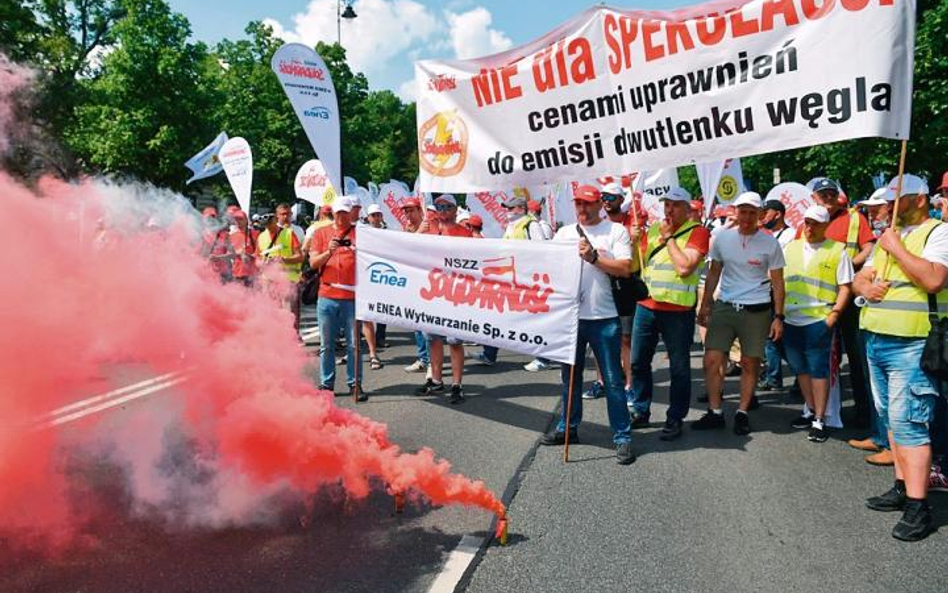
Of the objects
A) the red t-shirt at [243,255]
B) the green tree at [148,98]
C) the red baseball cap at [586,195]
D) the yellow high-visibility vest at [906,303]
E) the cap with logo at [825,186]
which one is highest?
the green tree at [148,98]

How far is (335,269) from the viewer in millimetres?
6777

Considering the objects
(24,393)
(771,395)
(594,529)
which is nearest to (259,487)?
(24,393)

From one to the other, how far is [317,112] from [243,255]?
2.01m

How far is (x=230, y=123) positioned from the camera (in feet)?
118

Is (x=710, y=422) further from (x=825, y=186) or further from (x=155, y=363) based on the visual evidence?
(x=155, y=363)

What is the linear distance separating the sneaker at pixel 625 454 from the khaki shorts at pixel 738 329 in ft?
4.49

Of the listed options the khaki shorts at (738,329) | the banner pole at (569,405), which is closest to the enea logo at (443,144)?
the banner pole at (569,405)

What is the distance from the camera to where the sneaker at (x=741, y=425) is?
18.9ft

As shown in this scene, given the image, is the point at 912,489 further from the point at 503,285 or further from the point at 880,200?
the point at 503,285

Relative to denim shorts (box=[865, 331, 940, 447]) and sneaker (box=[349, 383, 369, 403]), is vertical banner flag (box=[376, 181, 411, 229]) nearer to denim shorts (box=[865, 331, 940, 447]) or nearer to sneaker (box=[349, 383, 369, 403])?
sneaker (box=[349, 383, 369, 403])

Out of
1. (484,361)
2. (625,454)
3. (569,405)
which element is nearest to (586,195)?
(569,405)

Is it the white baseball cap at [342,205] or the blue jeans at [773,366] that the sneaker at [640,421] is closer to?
the blue jeans at [773,366]

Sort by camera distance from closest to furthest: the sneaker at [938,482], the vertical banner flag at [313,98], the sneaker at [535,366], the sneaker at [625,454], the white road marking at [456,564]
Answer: the white road marking at [456,564] < the sneaker at [938,482] < the sneaker at [625,454] < the vertical banner flag at [313,98] < the sneaker at [535,366]

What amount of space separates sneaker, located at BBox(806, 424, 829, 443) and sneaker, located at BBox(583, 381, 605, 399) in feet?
6.82
